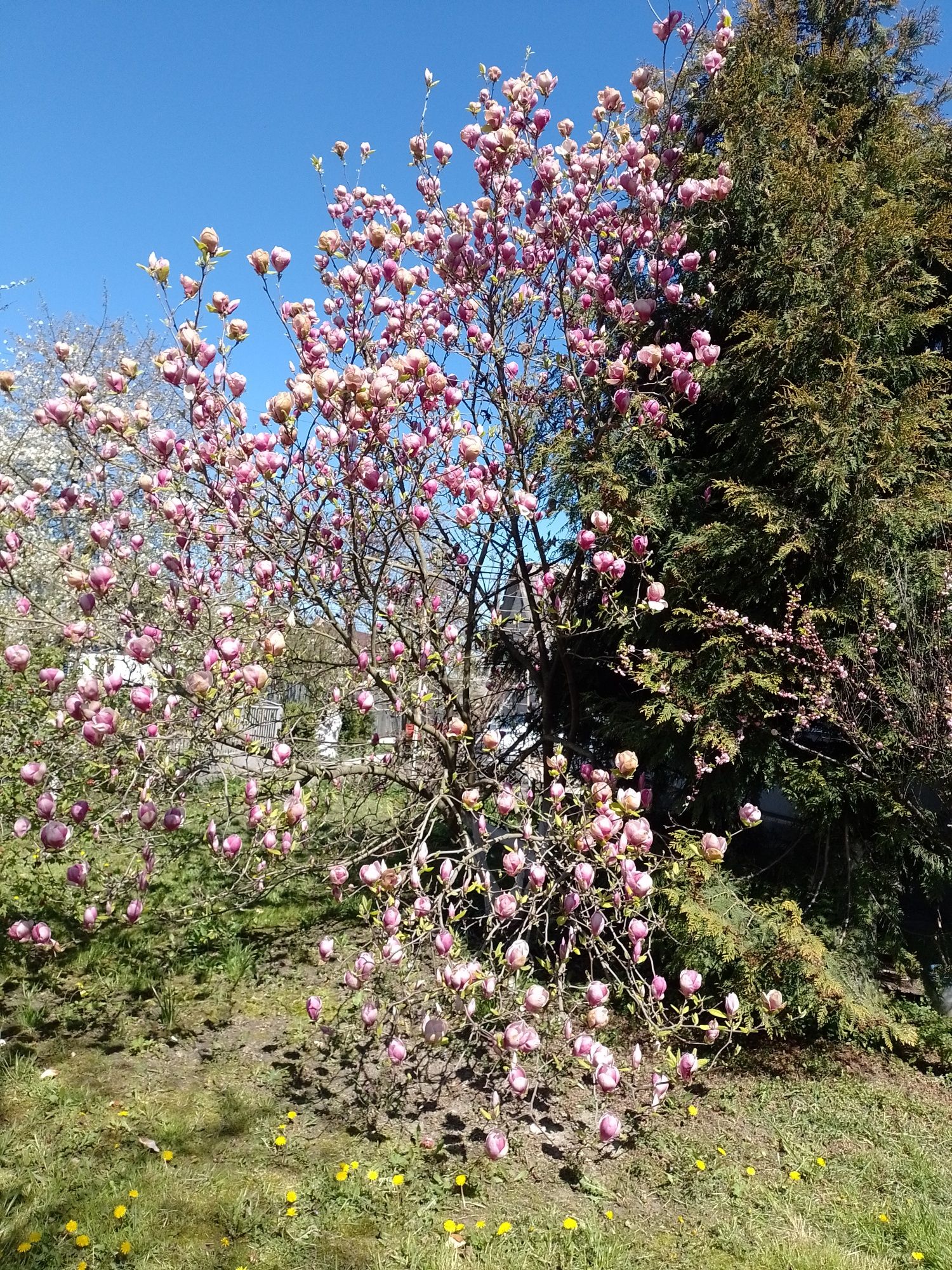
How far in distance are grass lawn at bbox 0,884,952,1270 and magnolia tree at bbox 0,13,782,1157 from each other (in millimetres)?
269

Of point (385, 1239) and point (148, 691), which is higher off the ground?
point (148, 691)

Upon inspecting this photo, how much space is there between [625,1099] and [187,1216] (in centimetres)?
168

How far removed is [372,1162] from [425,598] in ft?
6.93

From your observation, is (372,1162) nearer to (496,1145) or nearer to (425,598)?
(496,1145)

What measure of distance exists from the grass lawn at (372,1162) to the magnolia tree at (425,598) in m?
0.27

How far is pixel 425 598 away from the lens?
3266 millimetres

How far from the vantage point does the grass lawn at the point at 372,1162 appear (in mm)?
2158

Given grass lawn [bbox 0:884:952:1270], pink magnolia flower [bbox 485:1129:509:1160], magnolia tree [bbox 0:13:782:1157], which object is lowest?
grass lawn [bbox 0:884:952:1270]

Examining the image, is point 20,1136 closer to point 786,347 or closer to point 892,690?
point 892,690

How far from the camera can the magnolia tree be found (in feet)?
7.95

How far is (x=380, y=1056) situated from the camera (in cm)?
303

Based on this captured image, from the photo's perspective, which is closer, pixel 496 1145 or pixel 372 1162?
pixel 496 1145

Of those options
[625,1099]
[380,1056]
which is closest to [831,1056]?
[625,1099]

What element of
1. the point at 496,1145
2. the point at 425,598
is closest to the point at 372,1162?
the point at 496,1145
